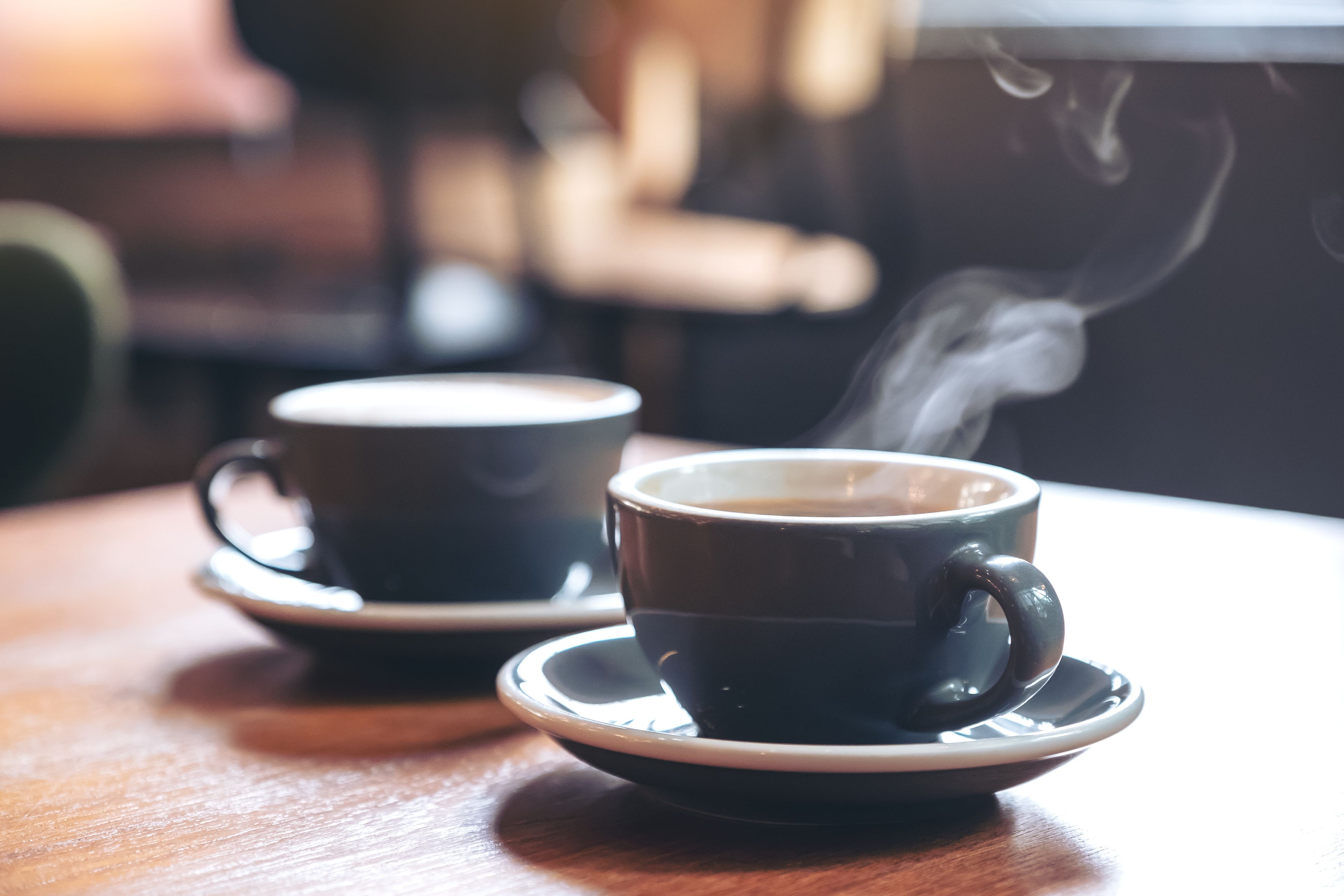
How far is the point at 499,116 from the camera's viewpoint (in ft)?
9.16

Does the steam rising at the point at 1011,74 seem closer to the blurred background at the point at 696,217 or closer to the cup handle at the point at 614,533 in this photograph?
the blurred background at the point at 696,217

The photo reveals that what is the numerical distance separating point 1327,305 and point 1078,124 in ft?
2.21

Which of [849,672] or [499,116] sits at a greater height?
[499,116]

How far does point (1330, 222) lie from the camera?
184 cm

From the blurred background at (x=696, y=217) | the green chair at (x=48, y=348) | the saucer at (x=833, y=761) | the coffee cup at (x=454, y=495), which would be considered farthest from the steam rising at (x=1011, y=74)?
the saucer at (x=833, y=761)

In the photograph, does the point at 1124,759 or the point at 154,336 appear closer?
the point at 1124,759

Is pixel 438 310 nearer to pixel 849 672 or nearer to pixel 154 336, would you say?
pixel 154 336

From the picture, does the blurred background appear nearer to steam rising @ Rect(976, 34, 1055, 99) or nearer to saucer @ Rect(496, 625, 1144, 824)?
steam rising @ Rect(976, 34, 1055, 99)

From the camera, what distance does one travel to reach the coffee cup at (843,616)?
1.12ft

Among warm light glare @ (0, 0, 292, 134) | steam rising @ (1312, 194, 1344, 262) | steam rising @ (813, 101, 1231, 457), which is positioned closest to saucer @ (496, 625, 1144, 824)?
steam rising @ (813, 101, 1231, 457)

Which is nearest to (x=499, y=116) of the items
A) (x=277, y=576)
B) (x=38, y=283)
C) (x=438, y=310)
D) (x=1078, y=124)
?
(x=438, y=310)

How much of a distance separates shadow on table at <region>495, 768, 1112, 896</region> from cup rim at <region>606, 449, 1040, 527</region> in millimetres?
79

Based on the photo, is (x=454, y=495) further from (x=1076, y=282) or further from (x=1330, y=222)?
(x=1076, y=282)

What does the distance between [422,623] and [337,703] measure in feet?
0.14
